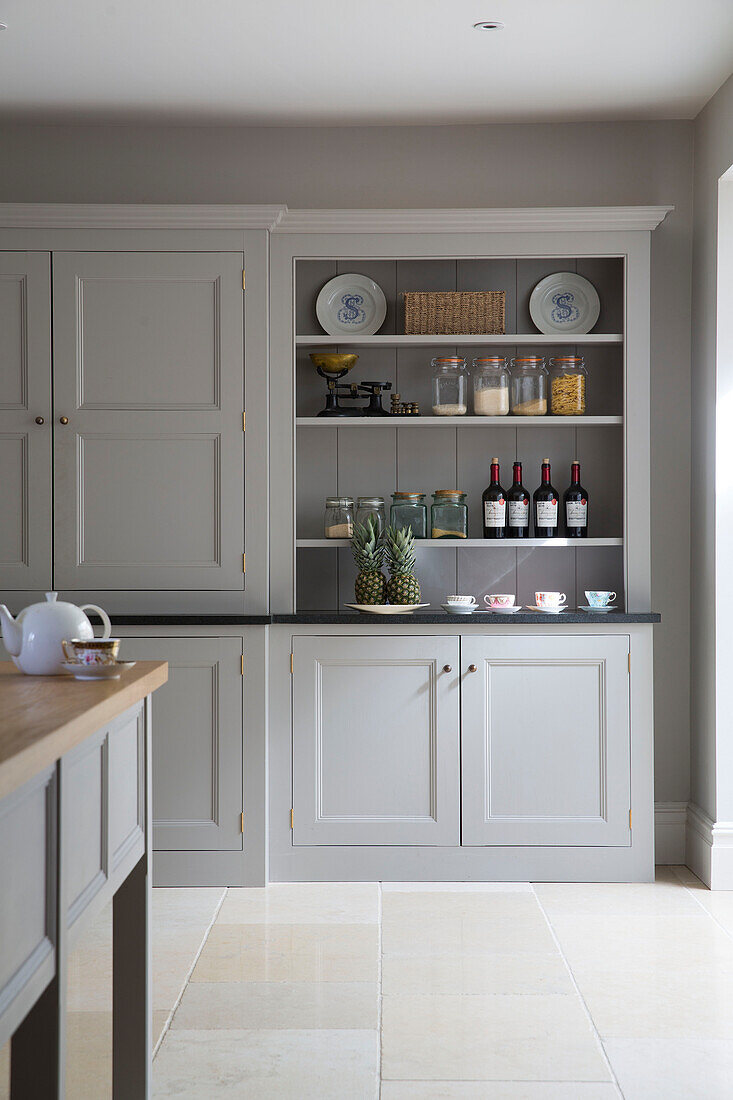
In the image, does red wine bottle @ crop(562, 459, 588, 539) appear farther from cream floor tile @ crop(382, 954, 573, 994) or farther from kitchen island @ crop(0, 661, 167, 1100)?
kitchen island @ crop(0, 661, 167, 1100)

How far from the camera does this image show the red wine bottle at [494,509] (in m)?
3.78

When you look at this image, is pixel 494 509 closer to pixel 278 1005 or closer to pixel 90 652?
pixel 278 1005

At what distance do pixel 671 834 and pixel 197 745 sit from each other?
1793 millimetres

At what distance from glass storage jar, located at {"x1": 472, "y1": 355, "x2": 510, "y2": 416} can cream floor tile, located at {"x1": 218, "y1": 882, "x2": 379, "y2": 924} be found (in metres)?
1.73

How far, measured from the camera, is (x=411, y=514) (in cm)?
384

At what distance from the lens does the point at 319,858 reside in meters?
3.63

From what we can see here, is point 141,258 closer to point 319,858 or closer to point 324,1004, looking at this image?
point 319,858

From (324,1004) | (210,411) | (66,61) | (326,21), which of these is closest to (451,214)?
(326,21)

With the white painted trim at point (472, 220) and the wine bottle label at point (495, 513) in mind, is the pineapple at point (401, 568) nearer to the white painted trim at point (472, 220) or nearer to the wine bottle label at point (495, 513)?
the wine bottle label at point (495, 513)

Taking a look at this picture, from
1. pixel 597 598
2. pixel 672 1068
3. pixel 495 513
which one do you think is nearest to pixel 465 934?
pixel 672 1068

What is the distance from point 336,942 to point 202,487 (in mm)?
1560

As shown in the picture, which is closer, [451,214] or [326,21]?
[326,21]

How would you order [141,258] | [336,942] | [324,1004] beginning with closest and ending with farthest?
[324,1004]
[336,942]
[141,258]

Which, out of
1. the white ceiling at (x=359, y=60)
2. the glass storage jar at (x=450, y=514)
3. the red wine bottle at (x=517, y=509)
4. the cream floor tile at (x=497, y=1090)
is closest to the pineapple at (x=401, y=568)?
the glass storage jar at (x=450, y=514)
